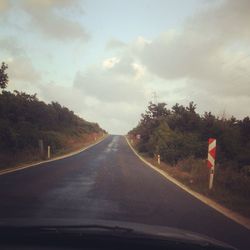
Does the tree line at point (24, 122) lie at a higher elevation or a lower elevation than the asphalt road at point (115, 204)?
higher

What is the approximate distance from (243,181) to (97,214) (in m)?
9.84

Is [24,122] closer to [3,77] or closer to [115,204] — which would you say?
[3,77]

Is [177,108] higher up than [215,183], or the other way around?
[177,108]

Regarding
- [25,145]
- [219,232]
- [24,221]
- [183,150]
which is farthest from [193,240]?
[25,145]

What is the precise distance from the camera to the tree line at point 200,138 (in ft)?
103

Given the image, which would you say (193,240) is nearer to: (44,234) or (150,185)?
(44,234)

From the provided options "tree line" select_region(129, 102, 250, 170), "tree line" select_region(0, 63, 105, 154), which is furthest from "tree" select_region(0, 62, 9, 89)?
"tree line" select_region(129, 102, 250, 170)

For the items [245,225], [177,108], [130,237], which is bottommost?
[245,225]

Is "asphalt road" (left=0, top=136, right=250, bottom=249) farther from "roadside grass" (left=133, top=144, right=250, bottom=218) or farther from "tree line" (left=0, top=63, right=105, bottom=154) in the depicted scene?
"tree line" (left=0, top=63, right=105, bottom=154)

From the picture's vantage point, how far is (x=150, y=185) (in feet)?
53.2

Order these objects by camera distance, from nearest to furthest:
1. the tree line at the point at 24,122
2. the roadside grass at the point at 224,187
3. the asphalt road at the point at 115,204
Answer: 1. the asphalt road at the point at 115,204
2. the roadside grass at the point at 224,187
3. the tree line at the point at 24,122

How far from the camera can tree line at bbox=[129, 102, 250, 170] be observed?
1232 inches

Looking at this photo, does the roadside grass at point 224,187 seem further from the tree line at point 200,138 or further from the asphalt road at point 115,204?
the tree line at point 200,138

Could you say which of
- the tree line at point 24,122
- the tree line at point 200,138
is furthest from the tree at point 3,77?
the tree line at point 200,138
